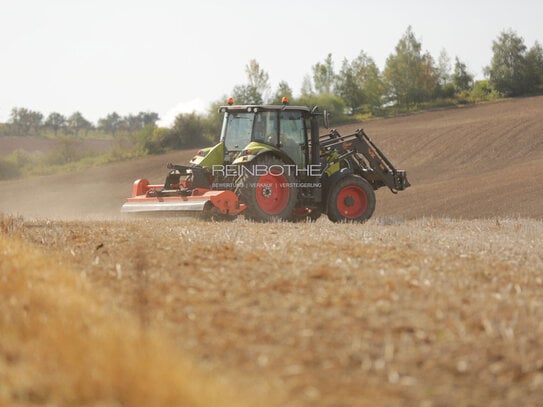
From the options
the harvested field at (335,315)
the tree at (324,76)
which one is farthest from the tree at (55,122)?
the harvested field at (335,315)

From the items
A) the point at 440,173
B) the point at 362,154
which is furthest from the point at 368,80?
the point at 362,154

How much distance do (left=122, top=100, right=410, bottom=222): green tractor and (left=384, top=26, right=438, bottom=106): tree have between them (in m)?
40.1

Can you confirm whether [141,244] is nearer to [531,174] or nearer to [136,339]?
[136,339]

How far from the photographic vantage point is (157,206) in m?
17.3

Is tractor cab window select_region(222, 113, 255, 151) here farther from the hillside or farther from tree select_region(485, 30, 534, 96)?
tree select_region(485, 30, 534, 96)

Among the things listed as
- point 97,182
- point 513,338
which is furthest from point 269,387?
point 97,182

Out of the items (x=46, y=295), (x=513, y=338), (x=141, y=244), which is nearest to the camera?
(x=513, y=338)

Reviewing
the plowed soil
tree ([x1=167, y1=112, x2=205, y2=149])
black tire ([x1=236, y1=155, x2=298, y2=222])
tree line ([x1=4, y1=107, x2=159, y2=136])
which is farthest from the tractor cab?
tree line ([x1=4, y1=107, x2=159, y2=136])

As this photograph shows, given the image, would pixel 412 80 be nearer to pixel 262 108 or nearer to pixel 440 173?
pixel 440 173

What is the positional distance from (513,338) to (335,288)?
1.77 m

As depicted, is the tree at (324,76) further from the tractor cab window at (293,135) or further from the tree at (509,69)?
the tractor cab window at (293,135)

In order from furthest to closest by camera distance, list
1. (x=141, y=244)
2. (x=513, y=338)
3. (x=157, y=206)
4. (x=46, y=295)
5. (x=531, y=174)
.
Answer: (x=531, y=174) → (x=157, y=206) → (x=141, y=244) → (x=46, y=295) → (x=513, y=338)

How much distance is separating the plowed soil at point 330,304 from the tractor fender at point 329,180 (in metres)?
3.60

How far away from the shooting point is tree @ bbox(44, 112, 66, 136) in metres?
103
